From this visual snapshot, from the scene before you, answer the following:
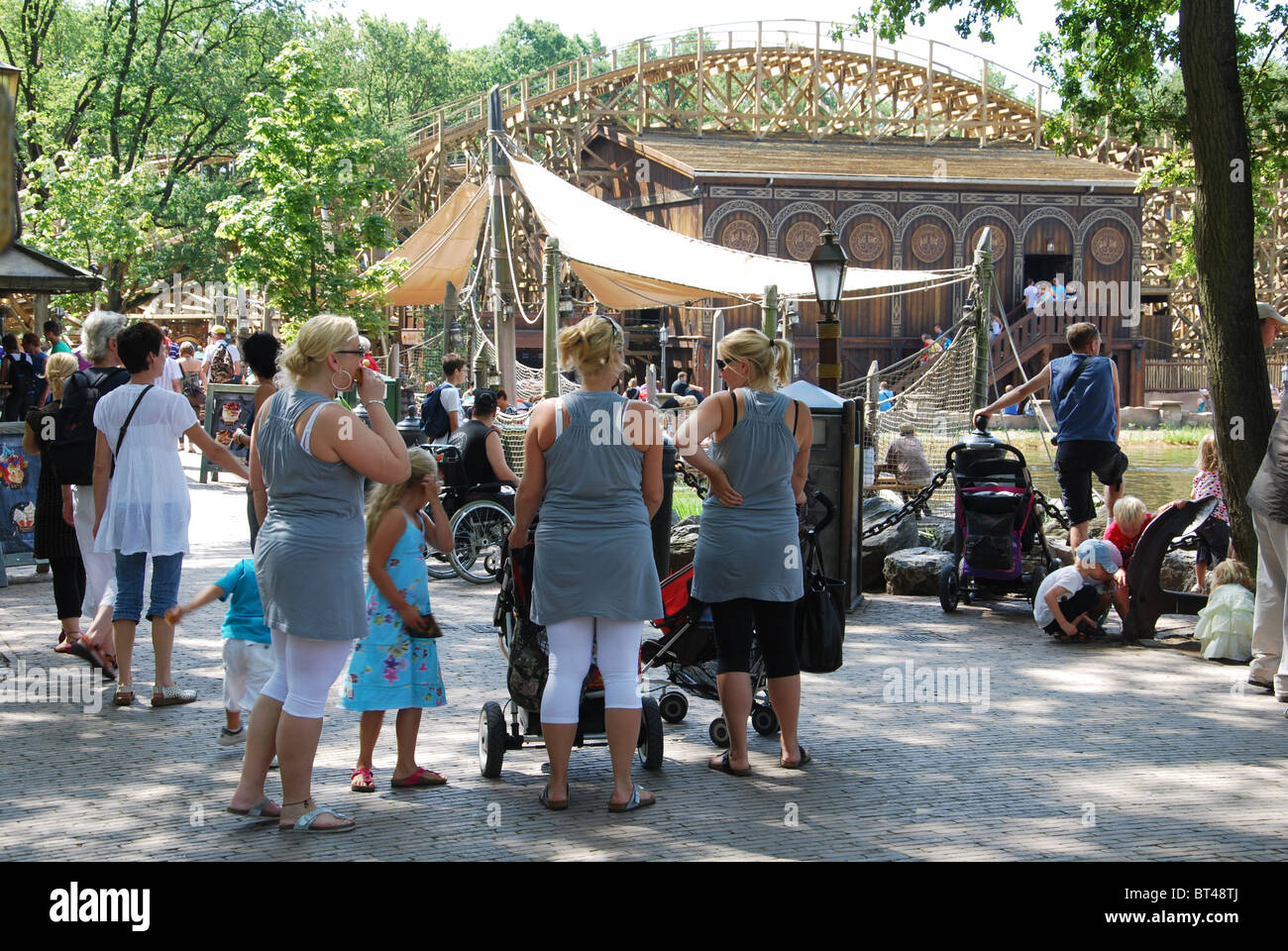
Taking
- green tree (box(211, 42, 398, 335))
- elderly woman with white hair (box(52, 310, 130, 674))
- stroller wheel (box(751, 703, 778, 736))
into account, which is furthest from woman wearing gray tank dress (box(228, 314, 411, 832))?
green tree (box(211, 42, 398, 335))

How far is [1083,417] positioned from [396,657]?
240 inches

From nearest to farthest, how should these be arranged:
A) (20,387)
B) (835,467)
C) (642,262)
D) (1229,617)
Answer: (1229,617) → (835,467) → (20,387) → (642,262)

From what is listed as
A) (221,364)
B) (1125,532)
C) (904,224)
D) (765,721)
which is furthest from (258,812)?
(904,224)

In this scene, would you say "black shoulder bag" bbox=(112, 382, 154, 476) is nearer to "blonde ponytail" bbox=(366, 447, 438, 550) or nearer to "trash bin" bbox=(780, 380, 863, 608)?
"blonde ponytail" bbox=(366, 447, 438, 550)

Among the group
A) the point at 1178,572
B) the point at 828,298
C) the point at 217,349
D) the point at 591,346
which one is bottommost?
the point at 1178,572

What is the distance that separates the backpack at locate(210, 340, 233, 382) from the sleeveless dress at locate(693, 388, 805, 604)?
18904 millimetres

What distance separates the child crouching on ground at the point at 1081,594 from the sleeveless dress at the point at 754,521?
359 cm

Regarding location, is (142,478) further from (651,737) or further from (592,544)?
(651,737)

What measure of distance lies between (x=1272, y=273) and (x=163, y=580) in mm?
40808

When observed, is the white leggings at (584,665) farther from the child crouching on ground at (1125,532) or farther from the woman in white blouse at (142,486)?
the child crouching on ground at (1125,532)

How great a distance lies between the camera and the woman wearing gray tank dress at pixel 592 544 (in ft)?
15.2

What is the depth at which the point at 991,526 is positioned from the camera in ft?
29.4

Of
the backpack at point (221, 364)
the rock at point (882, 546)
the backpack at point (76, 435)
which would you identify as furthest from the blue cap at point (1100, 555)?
the backpack at point (221, 364)

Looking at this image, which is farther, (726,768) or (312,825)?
(726,768)
